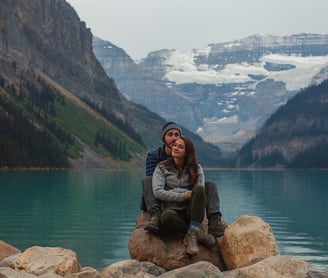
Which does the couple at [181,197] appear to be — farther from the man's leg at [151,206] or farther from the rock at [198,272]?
the rock at [198,272]

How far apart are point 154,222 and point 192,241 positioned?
3.73 ft

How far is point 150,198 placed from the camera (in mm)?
17484

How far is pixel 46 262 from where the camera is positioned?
18.4m

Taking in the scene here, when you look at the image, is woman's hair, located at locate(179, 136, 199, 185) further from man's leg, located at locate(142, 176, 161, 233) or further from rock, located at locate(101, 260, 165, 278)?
rock, located at locate(101, 260, 165, 278)

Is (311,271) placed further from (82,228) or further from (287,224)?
(287,224)

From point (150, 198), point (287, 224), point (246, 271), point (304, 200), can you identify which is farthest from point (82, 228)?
point (304, 200)

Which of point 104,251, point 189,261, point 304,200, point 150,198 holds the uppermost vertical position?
point 150,198

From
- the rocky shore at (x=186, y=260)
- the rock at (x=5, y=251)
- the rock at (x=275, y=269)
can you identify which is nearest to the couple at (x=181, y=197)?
the rocky shore at (x=186, y=260)

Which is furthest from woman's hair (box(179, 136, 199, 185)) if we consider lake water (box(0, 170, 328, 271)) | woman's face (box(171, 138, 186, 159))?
lake water (box(0, 170, 328, 271))

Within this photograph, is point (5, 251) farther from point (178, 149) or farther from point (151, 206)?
point (178, 149)

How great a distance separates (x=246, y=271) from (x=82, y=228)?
120 ft

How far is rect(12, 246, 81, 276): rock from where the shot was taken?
18.2 metres

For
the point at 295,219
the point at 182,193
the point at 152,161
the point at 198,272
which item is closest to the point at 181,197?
the point at 182,193

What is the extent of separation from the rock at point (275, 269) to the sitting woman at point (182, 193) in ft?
8.55
